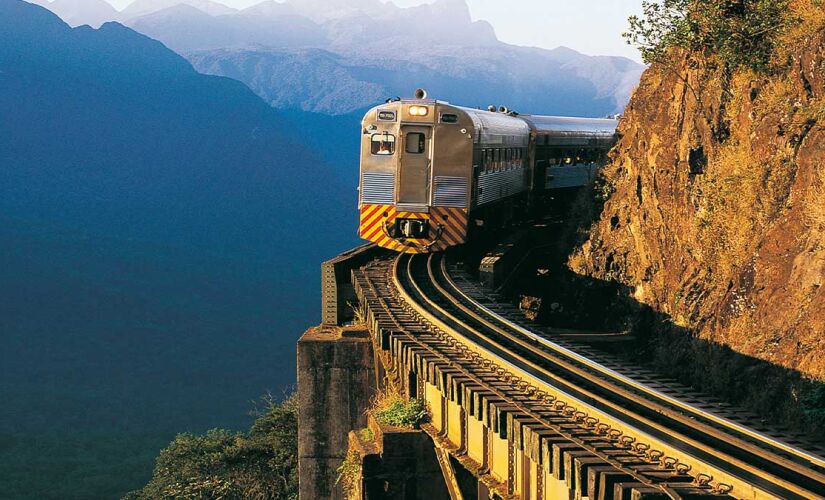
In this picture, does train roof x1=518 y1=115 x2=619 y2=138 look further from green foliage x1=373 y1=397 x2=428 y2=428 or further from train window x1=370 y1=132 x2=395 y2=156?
green foliage x1=373 y1=397 x2=428 y2=428

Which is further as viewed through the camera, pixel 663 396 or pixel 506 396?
pixel 506 396

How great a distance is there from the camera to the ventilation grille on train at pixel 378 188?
955 inches

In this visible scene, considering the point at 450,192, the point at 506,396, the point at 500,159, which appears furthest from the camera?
the point at 500,159

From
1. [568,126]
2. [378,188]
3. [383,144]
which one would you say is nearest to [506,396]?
[378,188]

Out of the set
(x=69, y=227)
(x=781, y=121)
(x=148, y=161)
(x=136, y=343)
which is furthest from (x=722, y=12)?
(x=148, y=161)

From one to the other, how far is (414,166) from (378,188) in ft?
3.48

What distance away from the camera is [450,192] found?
2409 centimetres

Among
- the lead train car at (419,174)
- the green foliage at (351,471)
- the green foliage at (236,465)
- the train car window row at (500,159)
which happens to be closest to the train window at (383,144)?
the lead train car at (419,174)

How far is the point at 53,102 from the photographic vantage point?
172 m

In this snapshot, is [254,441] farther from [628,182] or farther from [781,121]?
[781,121]

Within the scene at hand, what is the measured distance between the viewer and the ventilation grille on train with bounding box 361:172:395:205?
955 inches

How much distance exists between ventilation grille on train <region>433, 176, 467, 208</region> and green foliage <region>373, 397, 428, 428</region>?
28.7 ft

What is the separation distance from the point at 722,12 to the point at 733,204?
4.95 m

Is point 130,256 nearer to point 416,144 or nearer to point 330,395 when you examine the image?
point 416,144
